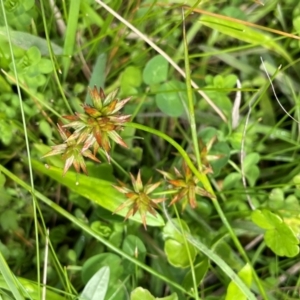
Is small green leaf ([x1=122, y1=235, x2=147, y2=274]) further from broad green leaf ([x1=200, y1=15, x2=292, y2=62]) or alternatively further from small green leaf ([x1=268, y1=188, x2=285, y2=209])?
broad green leaf ([x1=200, y1=15, x2=292, y2=62])

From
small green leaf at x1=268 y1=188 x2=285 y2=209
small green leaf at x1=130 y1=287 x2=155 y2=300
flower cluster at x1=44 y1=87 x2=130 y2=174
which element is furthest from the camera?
small green leaf at x1=268 y1=188 x2=285 y2=209

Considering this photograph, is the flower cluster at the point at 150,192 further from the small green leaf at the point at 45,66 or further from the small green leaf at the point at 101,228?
the small green leaf at the point at 45,66

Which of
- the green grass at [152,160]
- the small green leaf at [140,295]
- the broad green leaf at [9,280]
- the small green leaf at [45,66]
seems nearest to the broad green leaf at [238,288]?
the green grass at [152,160]

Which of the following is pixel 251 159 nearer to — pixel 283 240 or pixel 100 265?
pixel 283 240

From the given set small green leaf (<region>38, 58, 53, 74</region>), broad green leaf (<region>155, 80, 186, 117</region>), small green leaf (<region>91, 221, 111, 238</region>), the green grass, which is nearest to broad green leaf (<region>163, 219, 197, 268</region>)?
→ the green grass

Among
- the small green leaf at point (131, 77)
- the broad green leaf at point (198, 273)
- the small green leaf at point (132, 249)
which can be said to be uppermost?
the small green leaf at point (131, 77)

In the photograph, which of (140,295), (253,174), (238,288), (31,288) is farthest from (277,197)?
(31,288)

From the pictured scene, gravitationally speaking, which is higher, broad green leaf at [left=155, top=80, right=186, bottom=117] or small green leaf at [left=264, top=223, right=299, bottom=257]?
broad green leaf at [left=155, top=80, right=186, bottom=117]
